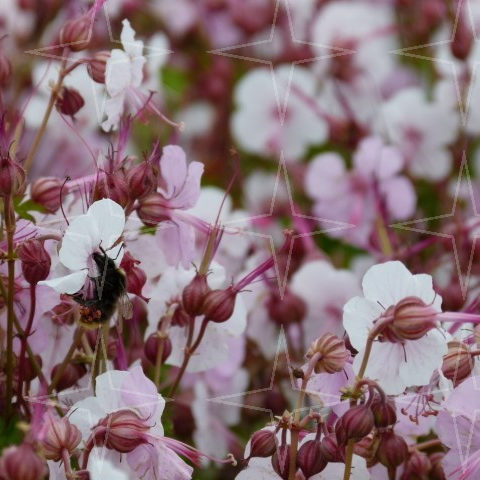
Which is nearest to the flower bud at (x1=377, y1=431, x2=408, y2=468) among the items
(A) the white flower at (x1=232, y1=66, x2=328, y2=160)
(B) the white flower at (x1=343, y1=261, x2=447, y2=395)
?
(B) the white flower at (x1=343, y1=261, x2=447, y2=395)

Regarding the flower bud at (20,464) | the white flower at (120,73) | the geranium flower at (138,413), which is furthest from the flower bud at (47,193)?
the flower bud at (20,464)

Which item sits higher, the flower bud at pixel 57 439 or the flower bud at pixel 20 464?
the flower bud at pixel 20 464

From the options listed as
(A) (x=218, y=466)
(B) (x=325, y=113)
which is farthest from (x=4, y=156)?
(B) (x=325, y=113)

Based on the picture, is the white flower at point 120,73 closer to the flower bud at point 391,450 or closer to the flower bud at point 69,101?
the flower bud at point 69,101

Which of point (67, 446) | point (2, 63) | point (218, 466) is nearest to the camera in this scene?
point (67, 446)

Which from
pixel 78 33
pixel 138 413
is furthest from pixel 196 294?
pixel 78 33

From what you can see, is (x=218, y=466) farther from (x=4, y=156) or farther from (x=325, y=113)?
(x=325, y=113)

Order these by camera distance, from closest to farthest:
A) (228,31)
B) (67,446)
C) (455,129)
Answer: (67,446), (455,129), (228,31)
